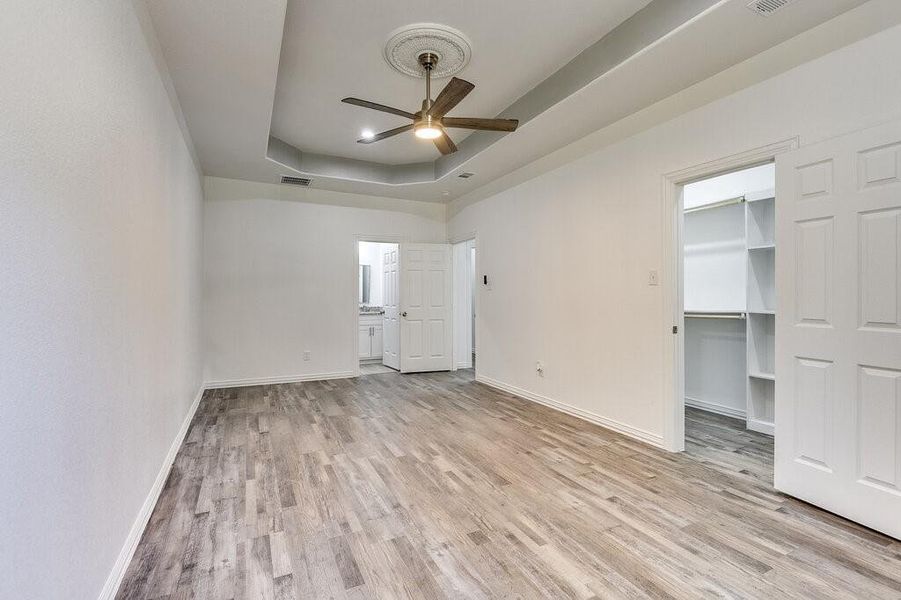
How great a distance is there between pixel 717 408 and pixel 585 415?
1.37m

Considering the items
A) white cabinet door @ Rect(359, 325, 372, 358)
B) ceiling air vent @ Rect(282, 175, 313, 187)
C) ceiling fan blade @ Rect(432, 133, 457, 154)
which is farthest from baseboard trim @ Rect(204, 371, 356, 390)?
ceiling fan blade @ Rect(432, 133, 457, 154)

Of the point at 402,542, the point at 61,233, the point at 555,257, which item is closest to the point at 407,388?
the point at 555,257

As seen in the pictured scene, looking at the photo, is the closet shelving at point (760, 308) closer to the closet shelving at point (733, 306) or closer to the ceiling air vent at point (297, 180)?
the closet shelving at point (733, 306)

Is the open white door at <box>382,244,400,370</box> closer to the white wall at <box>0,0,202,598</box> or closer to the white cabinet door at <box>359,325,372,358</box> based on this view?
the white cabinet door at <box>359,325,372,358</box>

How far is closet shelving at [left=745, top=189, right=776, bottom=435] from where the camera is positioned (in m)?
3.58

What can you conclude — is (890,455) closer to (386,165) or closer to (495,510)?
(495,510)

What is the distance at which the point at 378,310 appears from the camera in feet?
24.9

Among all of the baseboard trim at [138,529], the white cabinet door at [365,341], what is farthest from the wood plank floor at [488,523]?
the white cabinet door at [365,341]

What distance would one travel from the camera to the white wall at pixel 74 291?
0.97 m

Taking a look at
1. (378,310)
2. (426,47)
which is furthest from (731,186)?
(378,310)

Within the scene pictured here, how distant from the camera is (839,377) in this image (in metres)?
2.19

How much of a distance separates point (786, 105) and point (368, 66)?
2.75 m

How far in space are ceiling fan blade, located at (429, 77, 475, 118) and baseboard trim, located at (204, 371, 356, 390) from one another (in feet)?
13.3

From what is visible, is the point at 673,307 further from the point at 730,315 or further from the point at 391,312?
the point at 391,312
